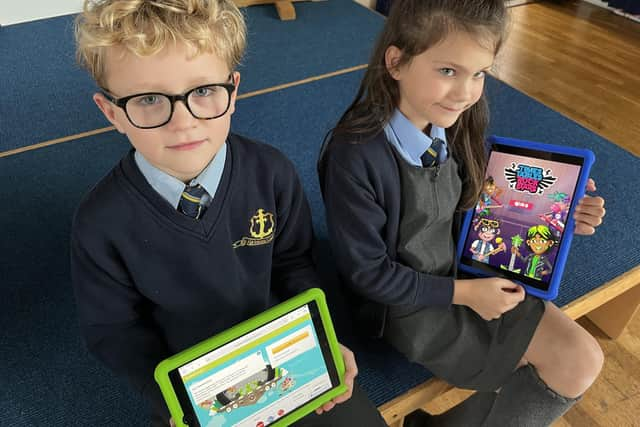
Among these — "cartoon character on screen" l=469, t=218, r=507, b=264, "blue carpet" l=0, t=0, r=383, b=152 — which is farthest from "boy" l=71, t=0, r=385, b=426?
"blue carpet" l=0, t=0, r=383, b=152

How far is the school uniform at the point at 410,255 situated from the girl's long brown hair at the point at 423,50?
0.02 metres

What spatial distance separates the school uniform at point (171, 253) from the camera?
2.43 feet

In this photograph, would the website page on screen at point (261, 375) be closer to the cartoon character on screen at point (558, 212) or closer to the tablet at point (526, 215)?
the tablet at point (526, 215)

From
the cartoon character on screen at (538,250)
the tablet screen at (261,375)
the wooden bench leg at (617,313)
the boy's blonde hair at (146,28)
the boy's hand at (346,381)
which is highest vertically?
the boy's blonde hair at (146,28)

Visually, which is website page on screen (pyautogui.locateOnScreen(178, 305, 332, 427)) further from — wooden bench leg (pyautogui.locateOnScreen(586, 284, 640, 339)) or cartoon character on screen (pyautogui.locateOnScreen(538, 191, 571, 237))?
wooden bench leg (pyautogui.locateOnScreen(586, 284, 640, 339))

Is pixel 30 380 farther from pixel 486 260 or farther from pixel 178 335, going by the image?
pixel 486 260

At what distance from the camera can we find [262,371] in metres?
0.78

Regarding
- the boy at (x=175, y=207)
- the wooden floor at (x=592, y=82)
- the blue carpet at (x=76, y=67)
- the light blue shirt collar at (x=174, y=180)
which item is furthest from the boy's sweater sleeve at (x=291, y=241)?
the blue carpet at (x=76, y=67)

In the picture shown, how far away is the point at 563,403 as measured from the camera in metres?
0.95

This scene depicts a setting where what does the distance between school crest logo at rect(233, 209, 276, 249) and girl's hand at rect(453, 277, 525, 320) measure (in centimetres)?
37

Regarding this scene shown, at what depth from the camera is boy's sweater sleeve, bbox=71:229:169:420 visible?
0.76m

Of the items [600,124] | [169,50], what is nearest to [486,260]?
[169,50]

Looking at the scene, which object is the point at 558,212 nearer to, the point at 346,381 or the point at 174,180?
the point at 346,381

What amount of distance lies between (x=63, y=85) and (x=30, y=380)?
4.37ft
